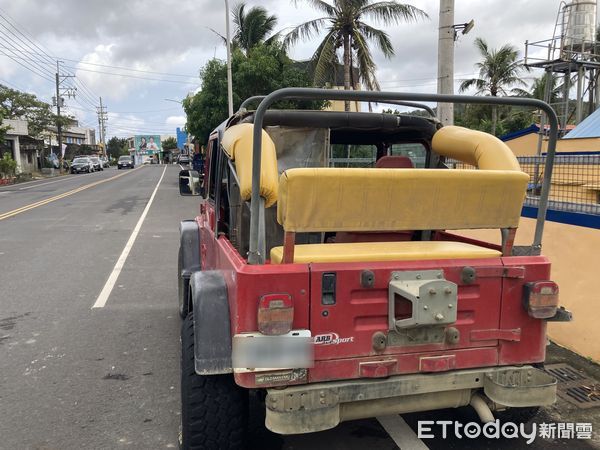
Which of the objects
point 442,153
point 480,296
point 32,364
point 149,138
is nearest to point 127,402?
point 32,364

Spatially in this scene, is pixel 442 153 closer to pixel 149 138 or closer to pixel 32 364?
pixel 32 364

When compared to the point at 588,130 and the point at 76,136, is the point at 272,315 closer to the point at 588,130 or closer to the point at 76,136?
the point at 588,130

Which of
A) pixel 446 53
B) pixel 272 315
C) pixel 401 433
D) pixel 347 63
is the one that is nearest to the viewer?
pixel 272 315

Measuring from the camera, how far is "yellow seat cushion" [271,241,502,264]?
2707mm

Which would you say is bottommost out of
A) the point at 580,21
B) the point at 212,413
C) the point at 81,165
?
the point at 212,413

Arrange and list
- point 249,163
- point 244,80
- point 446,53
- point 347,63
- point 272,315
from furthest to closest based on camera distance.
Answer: point 244,80 → point 347,63 → point 446,53 → point 249,163 → point 272,315

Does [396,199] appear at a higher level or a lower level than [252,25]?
lower

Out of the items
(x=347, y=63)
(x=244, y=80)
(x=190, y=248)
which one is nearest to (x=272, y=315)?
(x=190, y=248)

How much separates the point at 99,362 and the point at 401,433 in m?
2.77

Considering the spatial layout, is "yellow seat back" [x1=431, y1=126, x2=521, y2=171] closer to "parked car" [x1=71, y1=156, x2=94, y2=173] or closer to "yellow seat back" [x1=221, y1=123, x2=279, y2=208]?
"yellow seat back" [x1=221, y1=123, x2=279, y2=208]

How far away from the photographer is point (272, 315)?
2.47 metres

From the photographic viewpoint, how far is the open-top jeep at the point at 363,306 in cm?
250

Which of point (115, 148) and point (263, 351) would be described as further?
point (115, 148)

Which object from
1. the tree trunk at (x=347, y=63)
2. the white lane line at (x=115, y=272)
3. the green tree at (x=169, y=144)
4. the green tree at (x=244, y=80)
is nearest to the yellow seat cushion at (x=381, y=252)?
the white lane line at (x=115, y=272)
